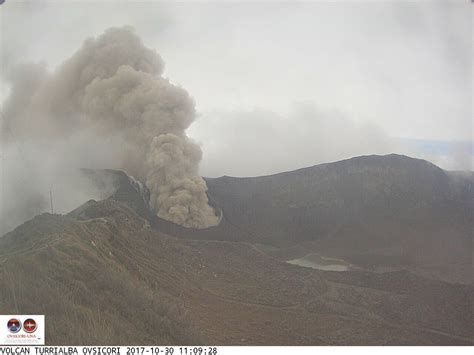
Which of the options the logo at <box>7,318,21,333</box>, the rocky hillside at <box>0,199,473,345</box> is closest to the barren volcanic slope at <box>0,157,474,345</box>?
the rocky hillside at <box>0,199,473,345</box>

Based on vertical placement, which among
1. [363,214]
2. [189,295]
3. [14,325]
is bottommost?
[189,295]

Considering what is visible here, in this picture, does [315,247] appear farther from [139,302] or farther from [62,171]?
[62,171]

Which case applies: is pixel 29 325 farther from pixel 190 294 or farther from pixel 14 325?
pixel 190 294

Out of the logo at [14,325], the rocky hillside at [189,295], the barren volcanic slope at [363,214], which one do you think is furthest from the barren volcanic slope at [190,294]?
the barren volcanic slope at [363,214]

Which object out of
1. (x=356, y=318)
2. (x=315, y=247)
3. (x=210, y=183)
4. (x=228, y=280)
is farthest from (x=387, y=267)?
(x=210, y=183)

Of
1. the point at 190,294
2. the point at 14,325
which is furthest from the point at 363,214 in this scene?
the point at 14,325
